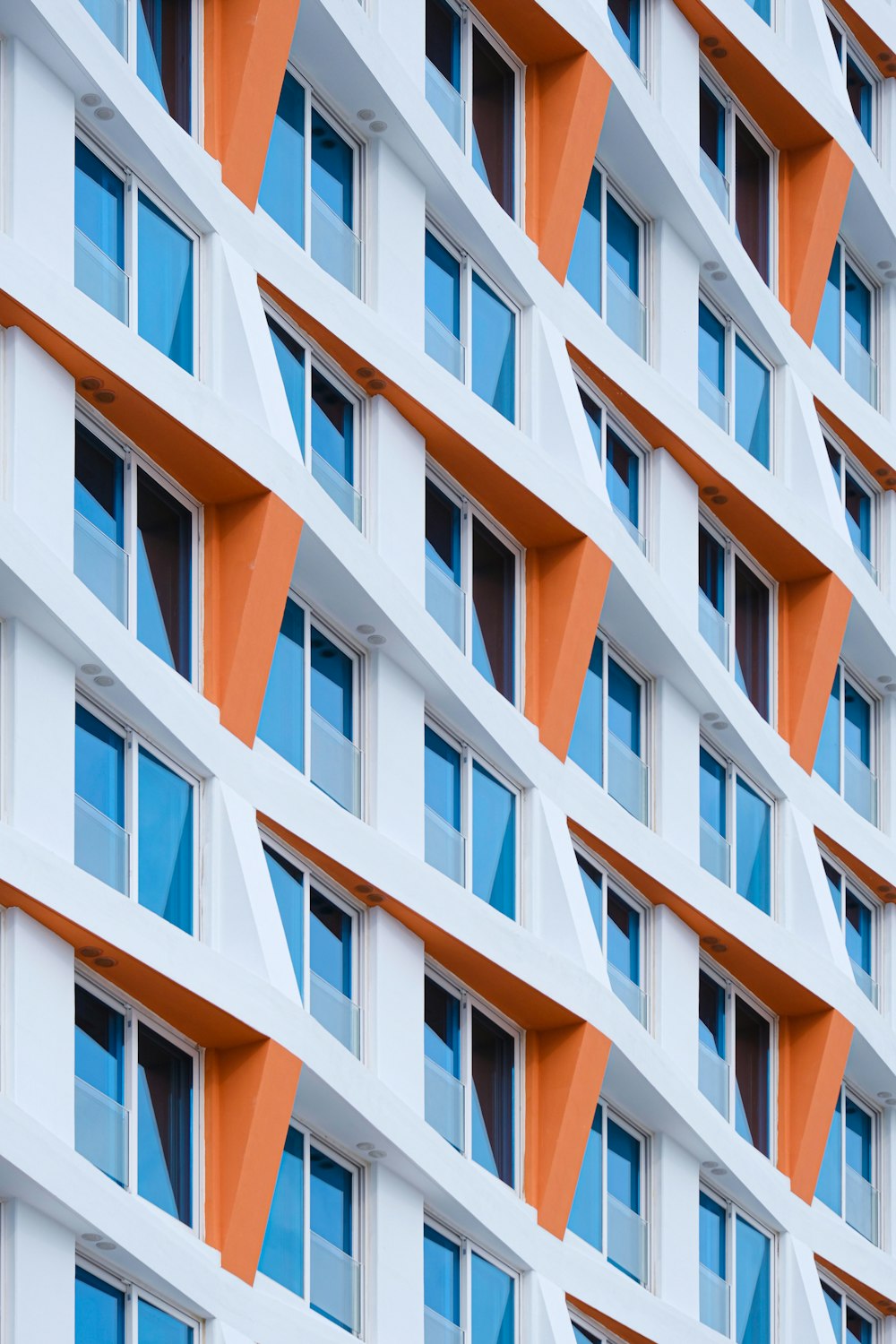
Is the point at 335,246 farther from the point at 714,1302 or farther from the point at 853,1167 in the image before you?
the point at 853,1167

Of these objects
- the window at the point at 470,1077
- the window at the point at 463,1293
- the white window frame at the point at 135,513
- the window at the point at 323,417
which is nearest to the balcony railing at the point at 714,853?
the window at the point at 470,1077

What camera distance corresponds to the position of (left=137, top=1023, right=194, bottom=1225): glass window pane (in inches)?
1164

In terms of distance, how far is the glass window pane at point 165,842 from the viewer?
30.0 meters

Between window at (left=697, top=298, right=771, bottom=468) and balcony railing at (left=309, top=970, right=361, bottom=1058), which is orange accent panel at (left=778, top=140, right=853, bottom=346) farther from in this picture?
balcony railing at (left=309, top=970, right=361, bottom=1058)

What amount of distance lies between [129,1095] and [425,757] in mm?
5820

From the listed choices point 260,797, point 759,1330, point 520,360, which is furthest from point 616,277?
point 759,1330

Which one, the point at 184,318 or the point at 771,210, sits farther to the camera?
the point at 771,210

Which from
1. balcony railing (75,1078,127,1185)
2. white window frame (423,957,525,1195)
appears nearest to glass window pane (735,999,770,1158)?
white window frame (423,957,525,1195)

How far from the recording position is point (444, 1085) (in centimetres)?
3309

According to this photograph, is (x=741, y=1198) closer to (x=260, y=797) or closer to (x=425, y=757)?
(x=425, y=757)

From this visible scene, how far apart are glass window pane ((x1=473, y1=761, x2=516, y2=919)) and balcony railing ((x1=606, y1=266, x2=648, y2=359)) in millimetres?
6071

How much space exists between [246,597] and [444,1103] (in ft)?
18.7

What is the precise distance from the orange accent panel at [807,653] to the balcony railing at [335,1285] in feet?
34.3

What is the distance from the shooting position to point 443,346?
3462cm
